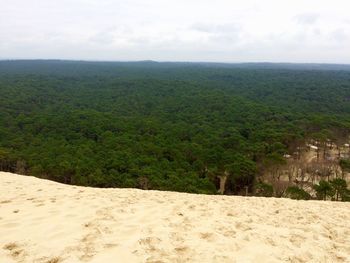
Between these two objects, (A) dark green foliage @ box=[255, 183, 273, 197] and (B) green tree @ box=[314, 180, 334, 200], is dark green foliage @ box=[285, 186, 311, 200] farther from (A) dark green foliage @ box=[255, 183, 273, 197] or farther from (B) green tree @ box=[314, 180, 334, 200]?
(A) dark green foliage @ box=[255, 183, 273, 197]

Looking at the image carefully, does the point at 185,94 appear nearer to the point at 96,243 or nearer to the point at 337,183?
the point at 337,183

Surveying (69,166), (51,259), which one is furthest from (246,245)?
(69,166)

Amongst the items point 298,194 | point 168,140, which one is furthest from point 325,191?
point 168,140

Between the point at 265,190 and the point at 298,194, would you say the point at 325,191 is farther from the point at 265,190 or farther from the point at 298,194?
the point at 265,190

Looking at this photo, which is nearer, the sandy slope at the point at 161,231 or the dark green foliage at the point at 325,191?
the sandy slope at the point at 161,231

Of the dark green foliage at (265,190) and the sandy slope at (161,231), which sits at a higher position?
the sandy slope at (161,231)

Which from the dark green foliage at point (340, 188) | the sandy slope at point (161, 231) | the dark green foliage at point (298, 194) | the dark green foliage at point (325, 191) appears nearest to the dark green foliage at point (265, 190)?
the dark green foliage at point (298, 194)

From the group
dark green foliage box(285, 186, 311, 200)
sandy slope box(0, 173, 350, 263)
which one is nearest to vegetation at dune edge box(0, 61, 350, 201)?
dark green foliage box(285, 186, 311, 200)

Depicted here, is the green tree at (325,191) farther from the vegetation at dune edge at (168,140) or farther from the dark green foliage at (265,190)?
the dark green foliage at (265,190)
